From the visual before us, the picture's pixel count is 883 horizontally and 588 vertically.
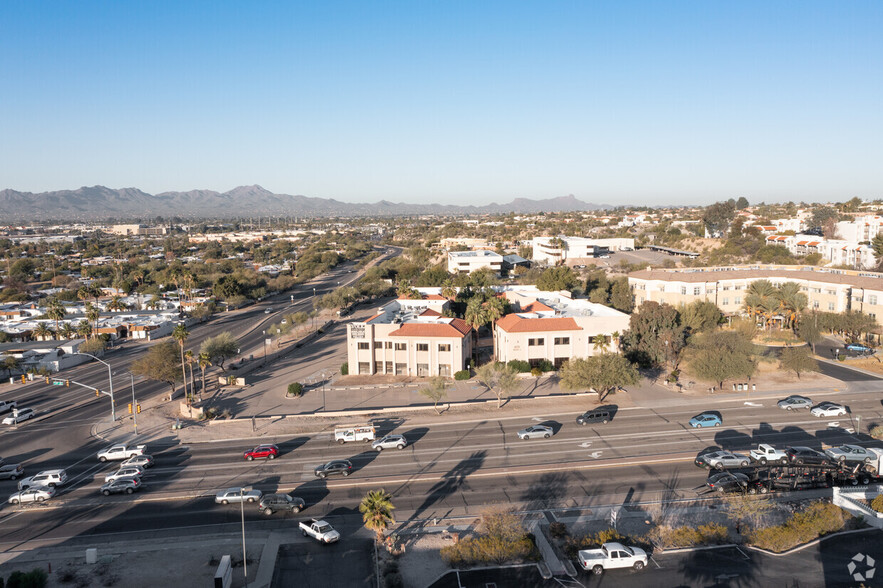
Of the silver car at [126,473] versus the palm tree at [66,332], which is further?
the palm tree at [66,332]

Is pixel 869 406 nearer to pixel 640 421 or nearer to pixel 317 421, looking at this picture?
pixel 640 421

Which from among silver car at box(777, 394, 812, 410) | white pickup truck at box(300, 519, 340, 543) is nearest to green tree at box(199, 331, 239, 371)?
white pickup truck at box(300, 519, 340, 543)

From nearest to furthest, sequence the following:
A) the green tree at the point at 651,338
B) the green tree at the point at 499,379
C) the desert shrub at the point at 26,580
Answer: the desert shrub at the point at 26,580 < the green tree at the point at 499,379 < the green tree at the point at 651,338

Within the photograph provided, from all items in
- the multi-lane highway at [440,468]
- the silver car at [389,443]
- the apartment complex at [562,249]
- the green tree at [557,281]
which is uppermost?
the apartment complex at [562,249]

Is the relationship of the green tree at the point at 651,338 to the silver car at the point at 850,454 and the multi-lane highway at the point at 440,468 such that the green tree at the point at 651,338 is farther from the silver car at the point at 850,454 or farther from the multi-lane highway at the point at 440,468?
the silver car at the point at 850,454

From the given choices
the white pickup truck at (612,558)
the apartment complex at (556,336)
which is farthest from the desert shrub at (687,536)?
the apartment complex at (556,336)

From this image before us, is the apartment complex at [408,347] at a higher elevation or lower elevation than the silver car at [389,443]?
higher

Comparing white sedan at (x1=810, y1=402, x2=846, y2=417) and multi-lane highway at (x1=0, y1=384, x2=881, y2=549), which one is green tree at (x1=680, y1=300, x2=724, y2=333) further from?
white sedan at (x1=810, y1=402, x2=846, y2=417)
